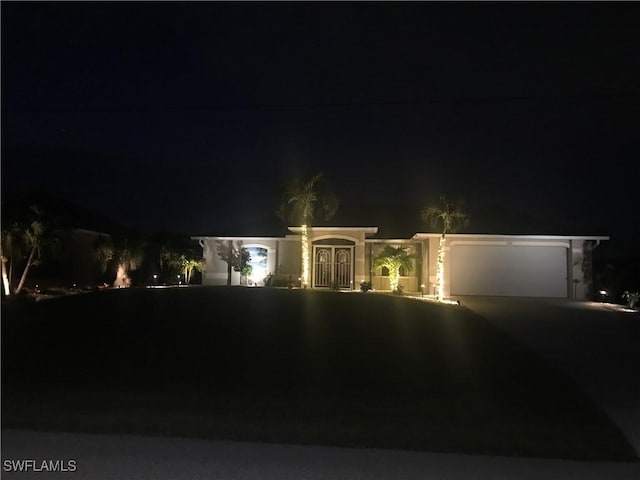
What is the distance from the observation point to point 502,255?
29.0 metres

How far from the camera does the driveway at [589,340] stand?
10.6 metres

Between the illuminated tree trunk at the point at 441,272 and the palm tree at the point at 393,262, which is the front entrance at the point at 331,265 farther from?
the illuminated tree trunk at the point at 441,272

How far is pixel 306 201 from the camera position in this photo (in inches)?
1117

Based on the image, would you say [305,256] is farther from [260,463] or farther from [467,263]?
[260,463]

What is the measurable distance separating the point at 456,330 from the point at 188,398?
795 cm

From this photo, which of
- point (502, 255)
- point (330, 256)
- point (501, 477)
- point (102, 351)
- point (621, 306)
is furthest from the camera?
point (330, 256)

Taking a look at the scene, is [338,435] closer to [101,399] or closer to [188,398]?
[188,398]

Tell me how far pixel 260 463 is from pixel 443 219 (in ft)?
65.5

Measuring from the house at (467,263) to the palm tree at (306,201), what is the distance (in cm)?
111

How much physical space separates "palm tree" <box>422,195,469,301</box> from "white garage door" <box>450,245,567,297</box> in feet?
8.85

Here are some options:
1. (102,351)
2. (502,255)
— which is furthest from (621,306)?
(102,351)

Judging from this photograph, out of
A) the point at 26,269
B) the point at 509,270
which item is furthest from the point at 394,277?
the point at 26,269

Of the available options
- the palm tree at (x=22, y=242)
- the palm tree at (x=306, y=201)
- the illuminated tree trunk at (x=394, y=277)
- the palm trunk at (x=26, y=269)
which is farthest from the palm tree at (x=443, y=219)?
the palm trunk at (x=26, y=269)

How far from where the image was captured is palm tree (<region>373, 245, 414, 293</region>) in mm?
28828
